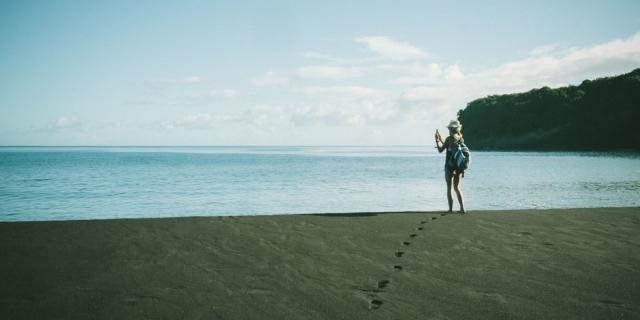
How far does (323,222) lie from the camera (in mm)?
9266

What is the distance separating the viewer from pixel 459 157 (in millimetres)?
10297

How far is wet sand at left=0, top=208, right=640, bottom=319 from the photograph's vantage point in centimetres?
438

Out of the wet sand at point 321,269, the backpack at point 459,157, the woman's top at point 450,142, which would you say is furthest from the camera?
the woman's top at point 450,142

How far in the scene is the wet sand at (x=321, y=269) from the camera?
438 cm

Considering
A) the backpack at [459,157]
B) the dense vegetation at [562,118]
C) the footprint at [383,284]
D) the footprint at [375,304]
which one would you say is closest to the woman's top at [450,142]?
the backpack at [459,157]

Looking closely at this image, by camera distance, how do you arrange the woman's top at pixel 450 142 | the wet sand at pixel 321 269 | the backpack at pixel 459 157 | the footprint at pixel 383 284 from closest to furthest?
the wet sand at pixel 321 269 → the footprint at pixel 383 284 → the backpack at pixel 459 157 → the woman's top at pixel 450 142

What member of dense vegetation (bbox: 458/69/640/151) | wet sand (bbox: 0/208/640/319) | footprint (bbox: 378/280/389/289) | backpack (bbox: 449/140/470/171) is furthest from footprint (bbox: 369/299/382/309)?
dense vegetation (bbox: 458/69/640/151)

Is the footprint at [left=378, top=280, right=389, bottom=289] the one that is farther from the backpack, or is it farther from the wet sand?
the backpack

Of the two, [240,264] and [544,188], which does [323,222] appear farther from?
[544,188]

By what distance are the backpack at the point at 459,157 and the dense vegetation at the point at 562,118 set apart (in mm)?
97190

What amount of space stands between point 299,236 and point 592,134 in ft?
361

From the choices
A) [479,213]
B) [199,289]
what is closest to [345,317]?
[199,289]

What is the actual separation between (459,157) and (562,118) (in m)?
115

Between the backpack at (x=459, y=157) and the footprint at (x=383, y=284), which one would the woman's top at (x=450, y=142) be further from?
the footprint at (x=383, y=284)
